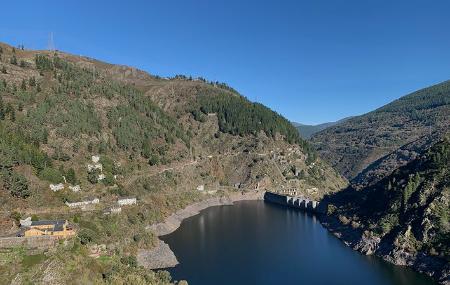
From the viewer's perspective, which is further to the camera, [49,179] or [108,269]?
[49,179]

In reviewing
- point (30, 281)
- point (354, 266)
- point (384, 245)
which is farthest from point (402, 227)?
point (30, 281)

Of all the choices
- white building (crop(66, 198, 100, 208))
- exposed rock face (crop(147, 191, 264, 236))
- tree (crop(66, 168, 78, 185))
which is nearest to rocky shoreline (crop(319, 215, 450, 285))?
exposed rock face (crop(147, 191, 264, 236))

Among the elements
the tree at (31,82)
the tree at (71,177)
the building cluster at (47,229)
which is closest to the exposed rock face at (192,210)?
the tree at (71,177)

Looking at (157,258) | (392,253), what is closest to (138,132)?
(157,258)

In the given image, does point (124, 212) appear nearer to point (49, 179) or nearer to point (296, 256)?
point (49, 179)

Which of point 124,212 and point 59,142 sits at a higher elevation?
point 59,142

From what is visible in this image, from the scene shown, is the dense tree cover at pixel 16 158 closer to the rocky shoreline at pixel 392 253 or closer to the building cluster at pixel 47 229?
the building cluster at pixel 47 229

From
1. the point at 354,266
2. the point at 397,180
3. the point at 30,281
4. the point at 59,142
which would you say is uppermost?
the point at 59,142

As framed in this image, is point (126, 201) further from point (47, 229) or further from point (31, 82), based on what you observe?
point (31, 82)
